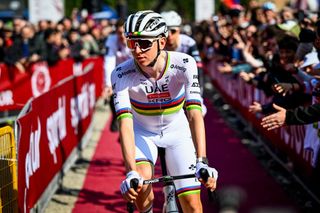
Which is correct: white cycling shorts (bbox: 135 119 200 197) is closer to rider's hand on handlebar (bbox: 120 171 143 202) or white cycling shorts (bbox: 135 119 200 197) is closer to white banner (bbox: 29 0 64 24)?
rider's hand on handlebar (bbox: 120 171 143 202)

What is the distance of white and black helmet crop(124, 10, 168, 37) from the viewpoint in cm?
581

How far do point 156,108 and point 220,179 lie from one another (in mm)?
4274

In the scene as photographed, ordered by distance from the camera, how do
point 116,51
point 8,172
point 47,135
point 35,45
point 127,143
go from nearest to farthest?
1. point 127,143
2. point 8,172
3. point 47,135
4. point 116,51
5. point 35,45

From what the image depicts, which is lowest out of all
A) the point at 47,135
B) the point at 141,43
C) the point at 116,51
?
the point at 47,135

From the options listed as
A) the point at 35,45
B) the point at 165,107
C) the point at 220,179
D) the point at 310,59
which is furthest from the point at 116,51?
the point at 35,45

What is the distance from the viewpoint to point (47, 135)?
8992mm

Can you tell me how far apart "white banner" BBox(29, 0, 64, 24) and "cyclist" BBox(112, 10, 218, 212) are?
64.8 feet

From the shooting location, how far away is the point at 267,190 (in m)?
9.73

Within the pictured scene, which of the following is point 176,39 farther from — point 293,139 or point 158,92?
point 158,92

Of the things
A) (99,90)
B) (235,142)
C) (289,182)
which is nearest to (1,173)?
(289,182)

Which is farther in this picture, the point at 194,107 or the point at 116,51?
the point at 116,51

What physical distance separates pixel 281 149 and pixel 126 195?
6000 millimetres

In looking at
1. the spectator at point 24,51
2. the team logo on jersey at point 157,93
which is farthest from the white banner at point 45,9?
the team logo on jersey at point 157,93

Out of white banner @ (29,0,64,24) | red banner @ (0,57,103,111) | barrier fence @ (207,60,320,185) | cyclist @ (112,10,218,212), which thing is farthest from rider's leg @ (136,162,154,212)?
white banner @ (29,0,64,24)
